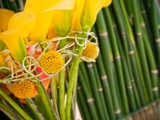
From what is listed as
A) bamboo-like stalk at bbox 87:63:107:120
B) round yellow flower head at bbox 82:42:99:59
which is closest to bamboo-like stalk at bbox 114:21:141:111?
bamboo-like stalk at bbox 87:63:107:120

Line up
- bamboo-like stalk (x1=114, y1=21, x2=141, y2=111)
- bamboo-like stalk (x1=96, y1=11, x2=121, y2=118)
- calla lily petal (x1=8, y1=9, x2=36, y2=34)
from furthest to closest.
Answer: bamboo-like stalk (x1=114, y1=21, x2=141, y2=111), bamboo-like stalk (x1=96, y1=11, x2=121, y2=118), calla lily petal (x1=8, y1=9, x2=36, y2=34)

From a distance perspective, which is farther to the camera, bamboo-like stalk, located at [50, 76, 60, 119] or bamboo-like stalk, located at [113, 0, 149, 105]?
bamboo-like stalk, located at [113, 0, 149, 105]

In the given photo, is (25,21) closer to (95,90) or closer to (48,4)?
(48,4)

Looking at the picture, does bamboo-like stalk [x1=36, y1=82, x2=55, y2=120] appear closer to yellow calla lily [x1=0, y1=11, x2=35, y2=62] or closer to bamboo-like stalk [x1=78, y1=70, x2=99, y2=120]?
yellow calla lily [x1=0, y1=11, x2=35, y2=62]

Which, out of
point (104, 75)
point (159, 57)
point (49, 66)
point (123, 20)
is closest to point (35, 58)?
point (49, 66)

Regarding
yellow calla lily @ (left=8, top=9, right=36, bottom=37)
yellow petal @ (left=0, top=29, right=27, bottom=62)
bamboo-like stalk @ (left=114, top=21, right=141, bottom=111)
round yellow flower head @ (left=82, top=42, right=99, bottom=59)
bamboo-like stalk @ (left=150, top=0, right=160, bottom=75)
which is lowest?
bamboo-like stalk @ (left=114, top=21, right=141, bottom=111)

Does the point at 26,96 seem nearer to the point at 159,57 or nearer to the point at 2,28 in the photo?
the point at 2,28
